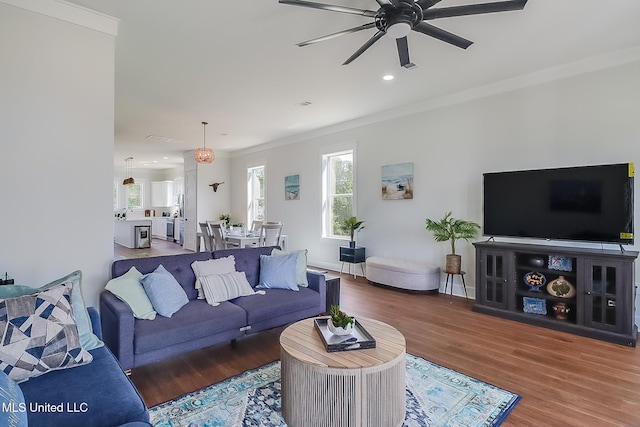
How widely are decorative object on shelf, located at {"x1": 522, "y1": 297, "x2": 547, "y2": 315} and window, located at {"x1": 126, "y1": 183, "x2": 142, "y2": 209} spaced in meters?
13.6

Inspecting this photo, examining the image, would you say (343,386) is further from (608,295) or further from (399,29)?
(608,295)

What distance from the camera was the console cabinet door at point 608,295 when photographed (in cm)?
307

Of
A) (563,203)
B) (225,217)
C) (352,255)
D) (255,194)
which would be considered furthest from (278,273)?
(225,217)

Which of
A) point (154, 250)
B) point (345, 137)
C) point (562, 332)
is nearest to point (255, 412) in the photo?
point (562, 332)

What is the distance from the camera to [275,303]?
2.99 m

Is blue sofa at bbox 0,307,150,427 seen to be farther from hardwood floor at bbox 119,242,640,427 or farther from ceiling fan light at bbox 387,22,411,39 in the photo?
ceiling fan light at bbox 387,22,411,39

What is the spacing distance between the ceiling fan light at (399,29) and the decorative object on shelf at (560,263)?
2914mm

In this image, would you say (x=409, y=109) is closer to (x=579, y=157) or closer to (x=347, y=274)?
(x=579, y=157)

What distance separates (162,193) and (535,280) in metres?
13.1

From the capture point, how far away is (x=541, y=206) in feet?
12.2

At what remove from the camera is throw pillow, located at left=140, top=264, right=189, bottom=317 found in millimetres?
2533

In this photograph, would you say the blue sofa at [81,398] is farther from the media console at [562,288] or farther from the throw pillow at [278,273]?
the media console at [562,288]

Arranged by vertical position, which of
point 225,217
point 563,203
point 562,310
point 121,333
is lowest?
point 562,310

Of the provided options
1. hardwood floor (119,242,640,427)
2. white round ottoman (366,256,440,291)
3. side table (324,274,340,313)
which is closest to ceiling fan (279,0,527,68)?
side table (324,274,340,313)
